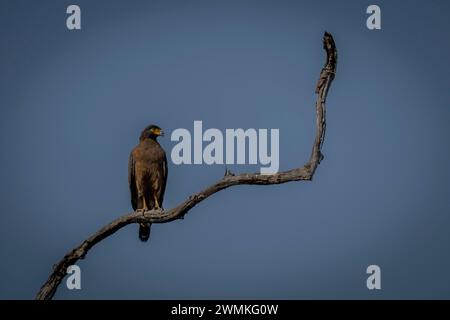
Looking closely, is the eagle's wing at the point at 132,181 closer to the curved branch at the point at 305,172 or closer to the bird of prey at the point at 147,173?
the bird of prey at the point at 147,173

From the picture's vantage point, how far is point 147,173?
38.1ft

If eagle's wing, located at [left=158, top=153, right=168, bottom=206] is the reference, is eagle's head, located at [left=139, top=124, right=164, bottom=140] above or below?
above

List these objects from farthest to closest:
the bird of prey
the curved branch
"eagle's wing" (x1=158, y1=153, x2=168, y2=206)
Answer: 1. "eagle's wing" (x1=158, y1=153, x2=168, y2=206)
2. the bird of prey
3. the curved branch

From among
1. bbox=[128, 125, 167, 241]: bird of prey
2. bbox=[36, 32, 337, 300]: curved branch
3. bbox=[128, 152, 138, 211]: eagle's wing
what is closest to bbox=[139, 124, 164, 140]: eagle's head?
bbox=[128, 125, 167, 241]: bird of prey

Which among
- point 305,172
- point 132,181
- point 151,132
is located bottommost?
point 305,172

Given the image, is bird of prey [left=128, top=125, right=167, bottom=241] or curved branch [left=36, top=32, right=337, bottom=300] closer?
curved branch [left=36, top=32, right=337, bottom=300]

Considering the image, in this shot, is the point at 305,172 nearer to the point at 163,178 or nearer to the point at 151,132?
the point at 163,178

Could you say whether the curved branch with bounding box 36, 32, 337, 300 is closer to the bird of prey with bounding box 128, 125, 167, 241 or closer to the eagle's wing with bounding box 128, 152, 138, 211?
the bird of prey with bounding box 128, 125, 167, 241

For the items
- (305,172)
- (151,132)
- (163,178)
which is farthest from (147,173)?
(305,172)

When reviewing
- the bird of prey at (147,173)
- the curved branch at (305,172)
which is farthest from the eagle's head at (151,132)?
the curved branch at (305,172)

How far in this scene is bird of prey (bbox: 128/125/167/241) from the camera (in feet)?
38.0

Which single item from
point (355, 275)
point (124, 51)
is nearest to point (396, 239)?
point (355, 275)
